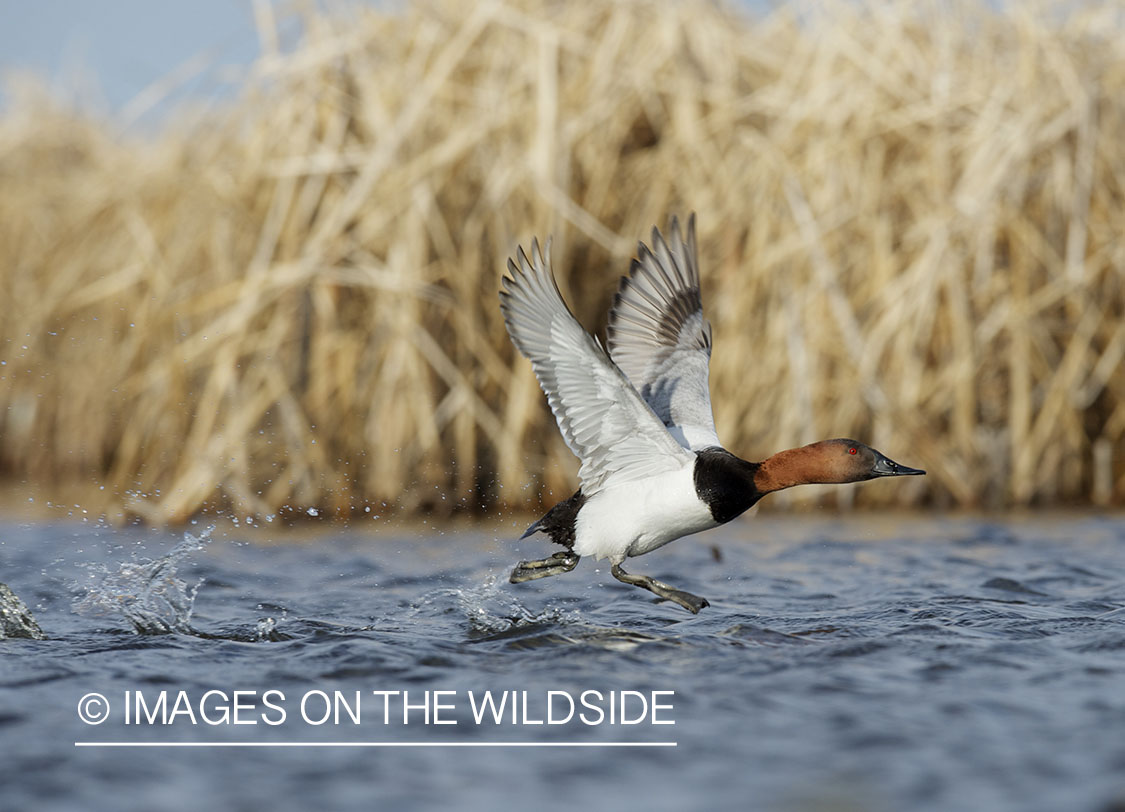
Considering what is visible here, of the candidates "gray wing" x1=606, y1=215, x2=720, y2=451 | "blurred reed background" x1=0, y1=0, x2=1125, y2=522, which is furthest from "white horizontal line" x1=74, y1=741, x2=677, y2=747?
"blurred reed background" x1=0, y1=0, x2=1125, y2=522

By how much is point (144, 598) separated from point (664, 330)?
2550 millimetres

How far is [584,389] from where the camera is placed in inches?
187

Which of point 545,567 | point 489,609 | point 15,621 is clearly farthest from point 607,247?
point 15,621

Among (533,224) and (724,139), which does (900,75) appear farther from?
(533,224)

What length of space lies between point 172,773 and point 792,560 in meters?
4.08

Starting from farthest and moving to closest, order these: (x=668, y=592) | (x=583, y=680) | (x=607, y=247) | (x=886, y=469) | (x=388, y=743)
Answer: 1. (x=607, y=247)
2. (x=668, y=592)
3. (x=886, y=469)
4. (x=583, y=680)
5. (x=388, y=743)

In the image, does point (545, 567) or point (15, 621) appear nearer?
point (15, 621)

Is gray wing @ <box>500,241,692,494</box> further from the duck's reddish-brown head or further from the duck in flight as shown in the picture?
the duck's reddish-brown head

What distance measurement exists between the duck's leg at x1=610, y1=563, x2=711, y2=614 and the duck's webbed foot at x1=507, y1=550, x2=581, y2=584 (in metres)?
0.21

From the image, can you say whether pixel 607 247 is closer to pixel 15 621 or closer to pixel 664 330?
pixel 664 330

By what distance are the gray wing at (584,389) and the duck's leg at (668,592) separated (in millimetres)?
394

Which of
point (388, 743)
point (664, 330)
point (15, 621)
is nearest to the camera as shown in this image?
point (388, 743)

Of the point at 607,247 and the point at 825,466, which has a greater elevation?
the point at 607,247

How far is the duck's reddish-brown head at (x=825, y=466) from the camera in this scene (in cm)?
495
